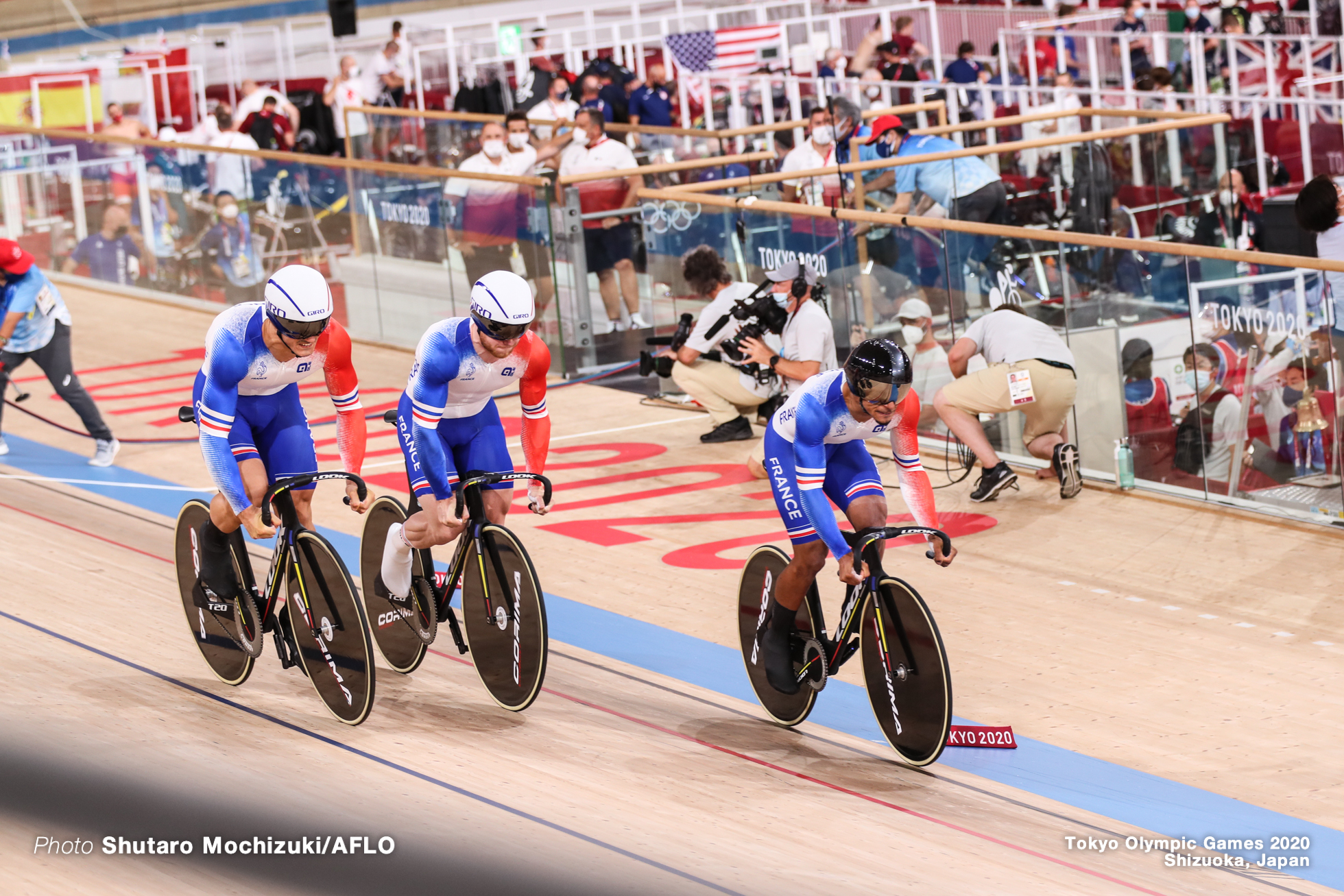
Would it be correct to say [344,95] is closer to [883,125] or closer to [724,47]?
[724,47]

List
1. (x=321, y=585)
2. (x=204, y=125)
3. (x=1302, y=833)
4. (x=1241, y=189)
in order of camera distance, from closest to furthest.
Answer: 1. (x=1302, y=833)
2. (x=321, y=585)
3. (x=1241, y=189)
4. (x=204, y=125)

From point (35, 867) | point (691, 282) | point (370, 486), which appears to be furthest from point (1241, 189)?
point (35, 867)

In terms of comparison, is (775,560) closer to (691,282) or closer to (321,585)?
(321,585)

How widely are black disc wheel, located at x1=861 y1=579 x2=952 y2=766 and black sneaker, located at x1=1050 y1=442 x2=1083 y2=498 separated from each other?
3.37 m

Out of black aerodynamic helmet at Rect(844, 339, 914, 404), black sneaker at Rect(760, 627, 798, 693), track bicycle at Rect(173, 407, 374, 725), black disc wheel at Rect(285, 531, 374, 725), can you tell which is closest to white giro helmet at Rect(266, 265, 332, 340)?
track bicycle at Rect(173, 407, 374, 725)

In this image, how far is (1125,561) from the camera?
23.9 feet

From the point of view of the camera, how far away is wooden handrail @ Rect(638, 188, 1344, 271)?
7.39 metres

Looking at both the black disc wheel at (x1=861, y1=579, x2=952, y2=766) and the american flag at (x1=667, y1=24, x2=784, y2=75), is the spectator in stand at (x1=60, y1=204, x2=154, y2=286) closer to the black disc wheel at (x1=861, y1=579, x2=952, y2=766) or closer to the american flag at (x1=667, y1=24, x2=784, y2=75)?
the american flag at (x1=667, y1=24, x2=784, y2=75)

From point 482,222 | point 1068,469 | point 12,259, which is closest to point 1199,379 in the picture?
point 1068,469

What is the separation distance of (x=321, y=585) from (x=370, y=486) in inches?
164

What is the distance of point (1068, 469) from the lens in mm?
8125

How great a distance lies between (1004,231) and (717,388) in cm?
212

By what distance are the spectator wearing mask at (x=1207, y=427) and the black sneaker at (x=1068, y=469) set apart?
521 millimetres

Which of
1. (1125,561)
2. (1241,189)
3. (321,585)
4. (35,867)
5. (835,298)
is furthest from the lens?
(1241,189)
